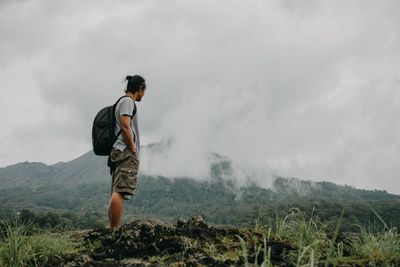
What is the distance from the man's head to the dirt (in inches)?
74.4

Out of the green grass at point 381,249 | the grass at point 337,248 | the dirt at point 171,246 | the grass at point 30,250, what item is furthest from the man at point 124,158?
the green grass at point 381,249

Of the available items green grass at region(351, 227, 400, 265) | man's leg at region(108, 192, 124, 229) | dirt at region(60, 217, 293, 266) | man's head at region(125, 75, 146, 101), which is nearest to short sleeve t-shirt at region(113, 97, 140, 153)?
man's head at region(125, 75, 146, 101)

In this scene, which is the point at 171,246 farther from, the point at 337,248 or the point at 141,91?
the point at 141,91

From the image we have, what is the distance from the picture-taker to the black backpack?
Answer: 19.0ft

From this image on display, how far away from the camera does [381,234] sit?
4.38 meters

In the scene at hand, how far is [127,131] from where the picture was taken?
18.5 feet

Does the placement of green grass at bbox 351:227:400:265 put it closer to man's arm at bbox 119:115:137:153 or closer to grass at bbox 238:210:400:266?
grass at bbox 238:210:400:266

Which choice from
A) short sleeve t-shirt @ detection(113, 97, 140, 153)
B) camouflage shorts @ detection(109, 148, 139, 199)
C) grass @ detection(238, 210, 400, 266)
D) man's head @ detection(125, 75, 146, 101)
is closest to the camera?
grass @ detection(238, 210, 400, 266)

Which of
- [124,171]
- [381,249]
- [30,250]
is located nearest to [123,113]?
[124,171]

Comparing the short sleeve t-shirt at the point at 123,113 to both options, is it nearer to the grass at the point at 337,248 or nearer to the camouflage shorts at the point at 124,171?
the camouflage shorts at the point at 124,171

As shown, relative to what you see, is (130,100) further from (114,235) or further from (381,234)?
(381,234)

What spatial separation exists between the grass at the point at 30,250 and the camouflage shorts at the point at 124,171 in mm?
1145

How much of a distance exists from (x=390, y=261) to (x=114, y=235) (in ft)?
9.37

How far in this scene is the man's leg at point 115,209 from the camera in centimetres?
542
